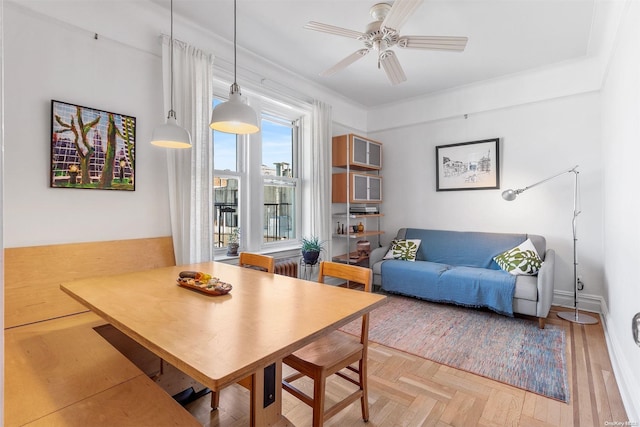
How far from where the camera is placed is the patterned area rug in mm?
2230

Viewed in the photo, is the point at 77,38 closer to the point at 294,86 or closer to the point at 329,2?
the point at 329,2

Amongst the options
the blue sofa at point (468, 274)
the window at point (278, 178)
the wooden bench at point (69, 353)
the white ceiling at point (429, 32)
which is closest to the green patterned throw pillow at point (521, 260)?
the blue sofa at point (468, 274)

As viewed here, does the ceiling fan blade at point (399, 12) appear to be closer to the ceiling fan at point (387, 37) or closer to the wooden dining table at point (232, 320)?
the ceiling fan at point (387, 37)

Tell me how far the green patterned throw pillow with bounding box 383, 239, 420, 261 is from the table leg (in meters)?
3.19

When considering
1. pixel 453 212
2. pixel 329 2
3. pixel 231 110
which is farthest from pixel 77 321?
pixel 453 212

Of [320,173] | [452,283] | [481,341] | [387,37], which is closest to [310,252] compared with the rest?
[320,173]

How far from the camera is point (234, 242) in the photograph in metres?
3.37

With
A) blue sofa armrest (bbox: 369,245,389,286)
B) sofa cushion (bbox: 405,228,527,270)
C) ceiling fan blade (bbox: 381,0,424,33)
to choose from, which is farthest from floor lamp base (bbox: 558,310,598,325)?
ceiling fan blade (bbox: 381,0,424,33)

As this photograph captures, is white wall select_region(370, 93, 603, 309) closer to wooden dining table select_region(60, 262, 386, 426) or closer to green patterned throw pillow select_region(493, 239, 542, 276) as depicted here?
green patterned throw pillow select_region(493, 239, 542, 276)

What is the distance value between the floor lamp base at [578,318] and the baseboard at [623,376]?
1.16ft

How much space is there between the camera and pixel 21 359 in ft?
4.91

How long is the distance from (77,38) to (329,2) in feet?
6.00

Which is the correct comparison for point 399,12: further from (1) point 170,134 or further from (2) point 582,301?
(2) point 582,301

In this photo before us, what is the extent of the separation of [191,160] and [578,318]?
4.02 metres
